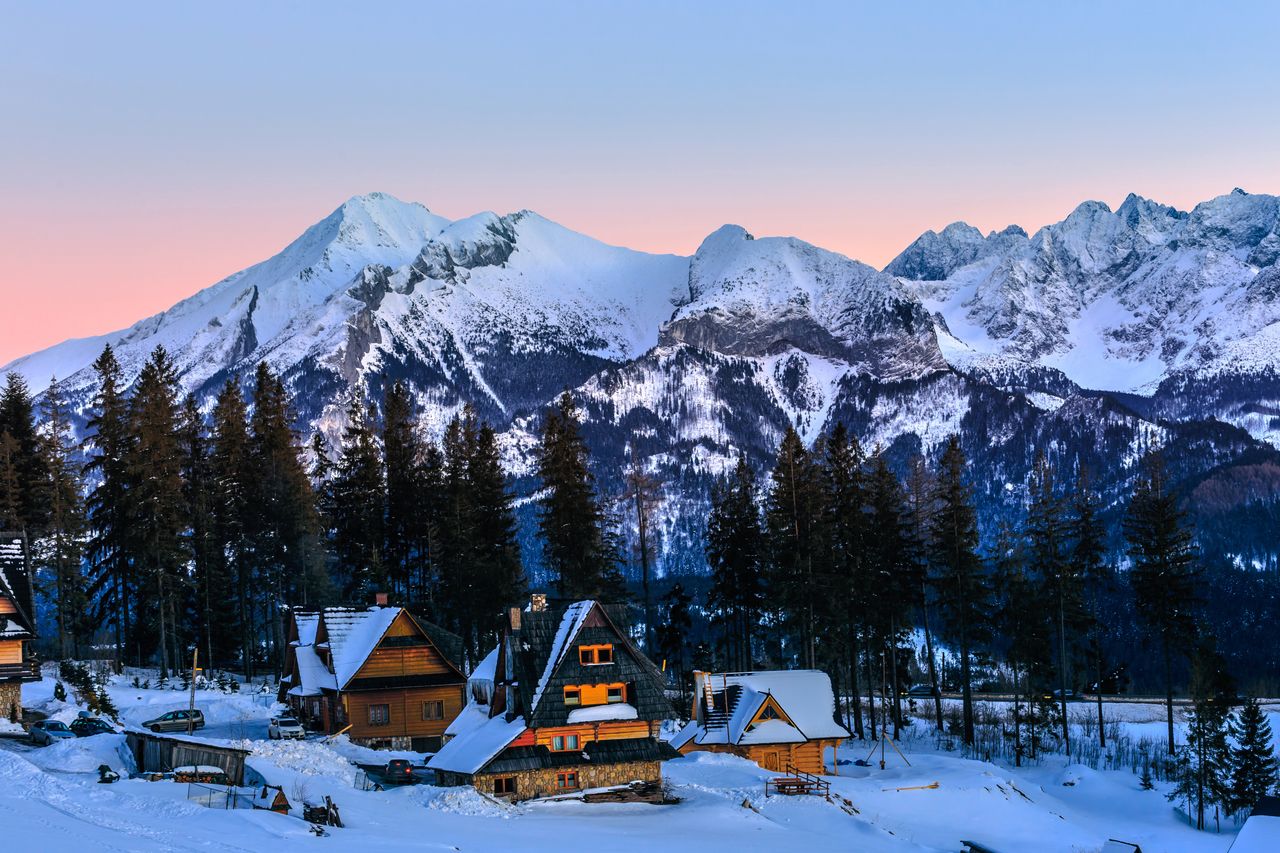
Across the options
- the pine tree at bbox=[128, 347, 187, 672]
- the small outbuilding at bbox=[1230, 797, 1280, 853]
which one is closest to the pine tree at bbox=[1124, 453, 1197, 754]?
the small outbuilding at bbox=[1230, 797, 1280, 853]

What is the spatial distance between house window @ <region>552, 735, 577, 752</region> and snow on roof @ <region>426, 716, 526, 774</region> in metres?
1.41

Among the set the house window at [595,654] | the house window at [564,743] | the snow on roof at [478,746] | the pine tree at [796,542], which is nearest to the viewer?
the snow on roof at [478,746]

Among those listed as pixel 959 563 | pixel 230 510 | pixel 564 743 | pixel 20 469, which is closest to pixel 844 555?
pixel 959 563

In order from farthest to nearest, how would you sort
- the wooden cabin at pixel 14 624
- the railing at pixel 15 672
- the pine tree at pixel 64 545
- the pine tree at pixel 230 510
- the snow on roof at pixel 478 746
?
the pine tree at pixel 230 510
the pine tree at pixel 64 545
the wooden cabin at pixel 14 624
the railing at pixel 15 672
the snow on roof at pixel 478 746

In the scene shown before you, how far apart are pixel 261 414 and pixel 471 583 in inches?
748

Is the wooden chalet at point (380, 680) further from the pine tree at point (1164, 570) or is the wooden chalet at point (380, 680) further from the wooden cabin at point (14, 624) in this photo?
the pine tree at point (1164, 570)

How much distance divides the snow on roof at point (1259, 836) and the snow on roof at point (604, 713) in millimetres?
21329

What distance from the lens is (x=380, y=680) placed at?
59.2m

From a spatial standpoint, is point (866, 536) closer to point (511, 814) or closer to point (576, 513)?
point (576, 513)

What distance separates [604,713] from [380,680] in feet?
48.7

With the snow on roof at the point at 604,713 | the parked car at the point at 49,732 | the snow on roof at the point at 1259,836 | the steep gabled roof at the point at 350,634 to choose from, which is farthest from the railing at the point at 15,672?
the snow on roof at the point at 1259,836

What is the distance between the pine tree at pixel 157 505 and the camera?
6819cm

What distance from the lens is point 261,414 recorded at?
79938 mm

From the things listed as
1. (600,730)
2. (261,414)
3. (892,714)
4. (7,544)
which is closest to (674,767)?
(600,730)
